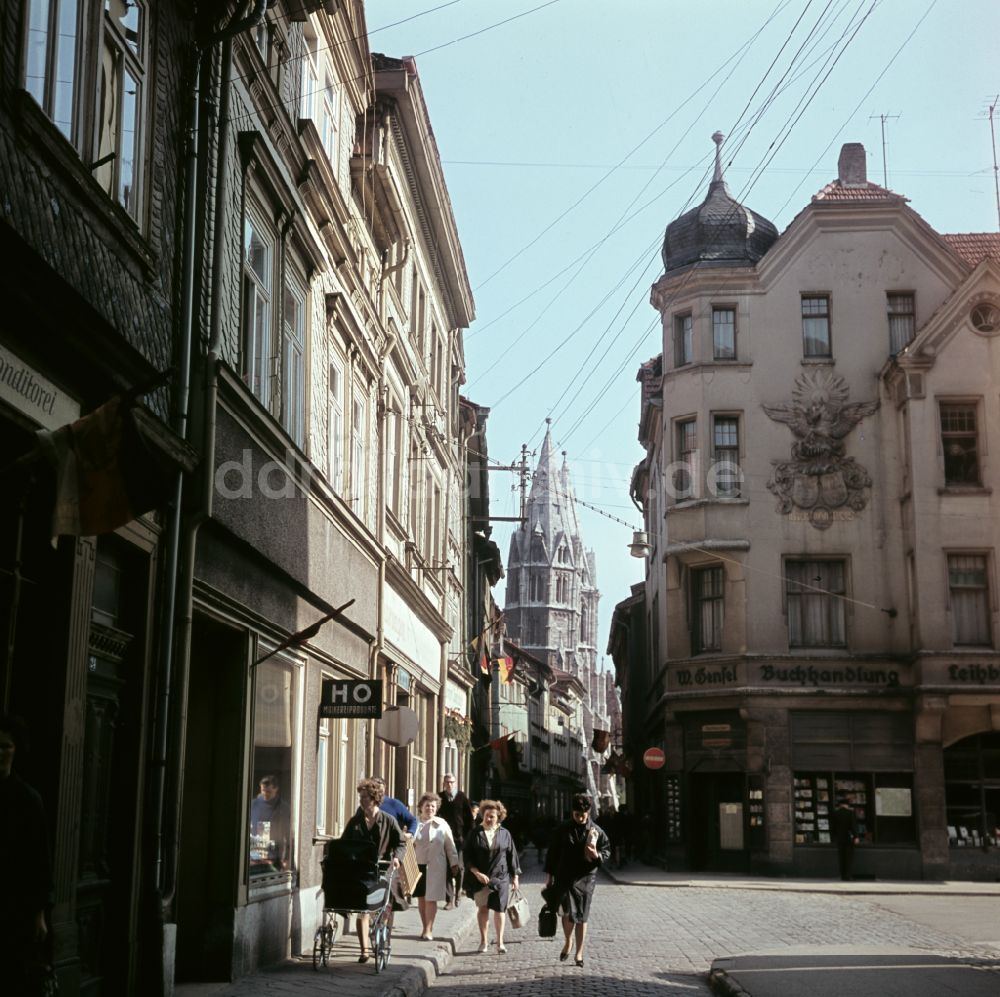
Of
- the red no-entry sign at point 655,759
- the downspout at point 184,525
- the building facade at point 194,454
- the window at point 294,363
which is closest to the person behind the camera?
the building facade at point 194,454

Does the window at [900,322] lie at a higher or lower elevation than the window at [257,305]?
higher

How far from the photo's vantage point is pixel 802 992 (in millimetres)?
11992

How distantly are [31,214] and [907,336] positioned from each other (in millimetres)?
32632

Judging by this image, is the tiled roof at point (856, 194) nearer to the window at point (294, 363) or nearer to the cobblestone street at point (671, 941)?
the cobblestone street at point (671, 941)

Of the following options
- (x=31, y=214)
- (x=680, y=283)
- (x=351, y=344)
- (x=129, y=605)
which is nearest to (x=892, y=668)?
(x=680, y=283)

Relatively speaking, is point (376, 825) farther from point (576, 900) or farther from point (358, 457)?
point (358, 457)

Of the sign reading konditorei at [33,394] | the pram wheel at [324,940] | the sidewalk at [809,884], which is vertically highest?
the sign reading konditorei at [33,394]

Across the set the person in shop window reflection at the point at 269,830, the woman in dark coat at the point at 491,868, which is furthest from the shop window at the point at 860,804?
the person in shop window reflection at the point at 269,830

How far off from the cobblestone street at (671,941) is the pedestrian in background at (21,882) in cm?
648

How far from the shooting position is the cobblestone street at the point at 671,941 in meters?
13.7

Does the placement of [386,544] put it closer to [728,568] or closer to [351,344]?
[351,344]

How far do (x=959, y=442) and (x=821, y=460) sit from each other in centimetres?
339

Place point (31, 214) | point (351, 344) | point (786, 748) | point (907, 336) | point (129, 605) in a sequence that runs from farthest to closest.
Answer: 1. point (907, 336)
2. point (786, 748)
3. point (351, 344)
4. point (129, 605)
5. point (31, 214)

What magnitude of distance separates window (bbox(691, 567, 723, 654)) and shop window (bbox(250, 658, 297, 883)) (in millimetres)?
23083
